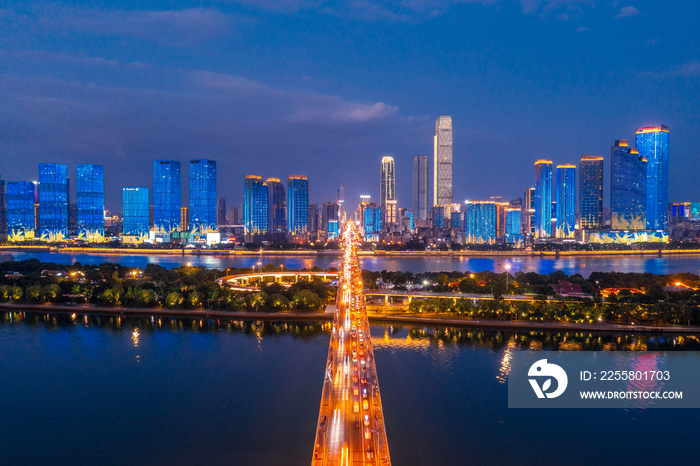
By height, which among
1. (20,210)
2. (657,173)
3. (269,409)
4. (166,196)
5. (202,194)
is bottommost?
(269,409)

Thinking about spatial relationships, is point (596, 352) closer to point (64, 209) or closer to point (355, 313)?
point (355, 313)

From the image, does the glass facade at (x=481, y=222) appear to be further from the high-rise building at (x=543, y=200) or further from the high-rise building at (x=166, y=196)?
the high-rise building at (x=166, y=196)

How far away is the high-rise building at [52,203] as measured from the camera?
40.2m

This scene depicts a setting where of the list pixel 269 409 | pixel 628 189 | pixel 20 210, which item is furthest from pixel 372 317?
pixel 628 189

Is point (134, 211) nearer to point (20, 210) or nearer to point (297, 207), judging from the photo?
point (20, 210)

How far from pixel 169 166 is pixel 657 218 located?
165 ft

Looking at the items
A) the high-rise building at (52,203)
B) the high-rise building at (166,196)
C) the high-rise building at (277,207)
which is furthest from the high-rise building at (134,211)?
the high-rise building at (277,207)

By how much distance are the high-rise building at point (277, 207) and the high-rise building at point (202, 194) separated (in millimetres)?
6322

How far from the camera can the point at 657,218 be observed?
4628cm

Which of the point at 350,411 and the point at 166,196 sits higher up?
the point at 166,196

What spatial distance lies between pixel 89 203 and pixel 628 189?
52712 mm

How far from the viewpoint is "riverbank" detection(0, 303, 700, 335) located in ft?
32.6

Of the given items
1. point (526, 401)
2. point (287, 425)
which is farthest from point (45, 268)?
point (526, 401)

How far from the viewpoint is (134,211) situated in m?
45.3
